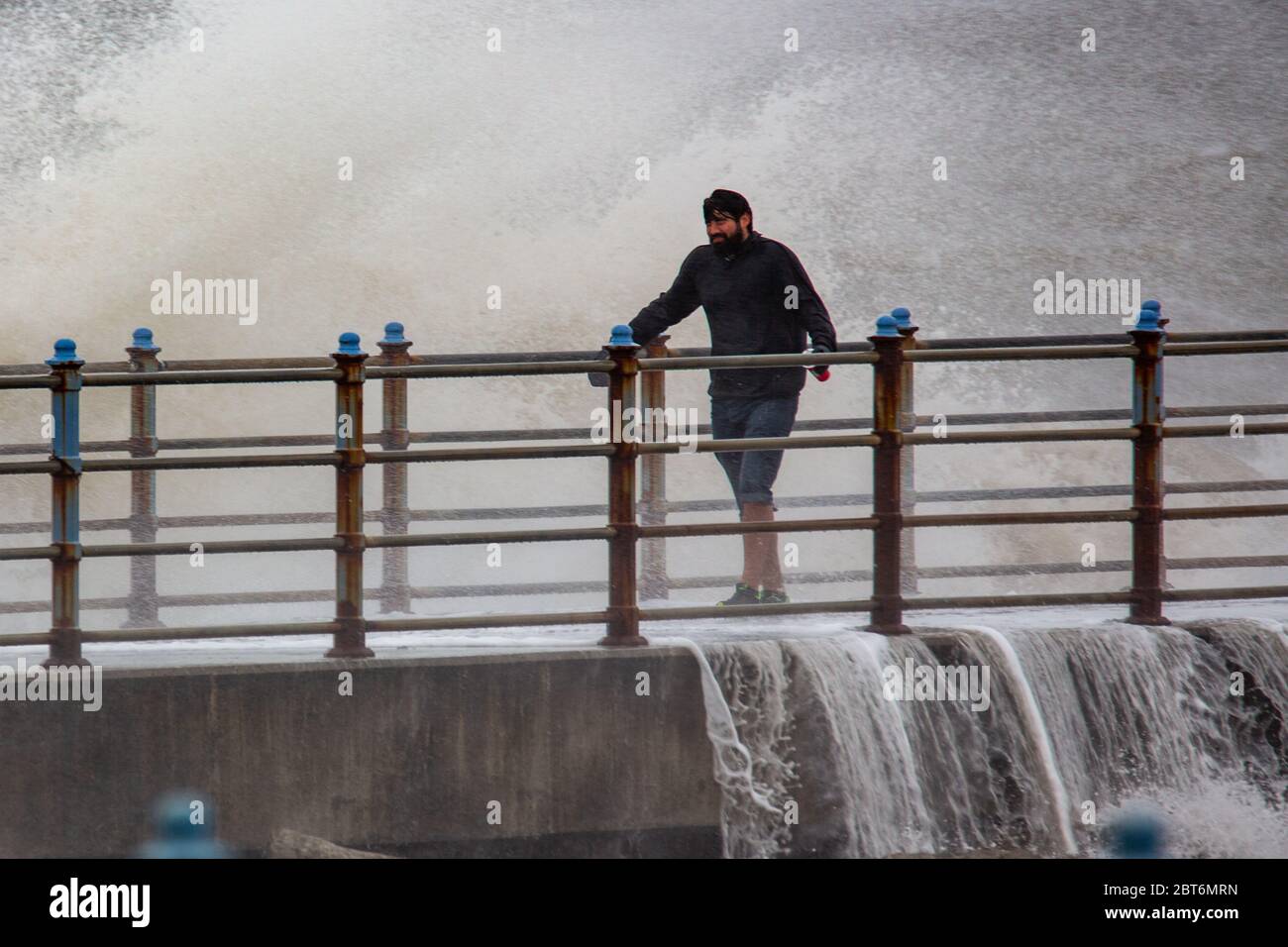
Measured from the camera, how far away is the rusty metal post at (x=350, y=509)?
5.75 metres

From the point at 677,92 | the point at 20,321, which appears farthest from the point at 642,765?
the point at 677,92

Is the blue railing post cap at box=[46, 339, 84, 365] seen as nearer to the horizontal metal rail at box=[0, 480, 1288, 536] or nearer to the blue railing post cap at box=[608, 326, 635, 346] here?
the blue railing post cap at box=[608, 326, 635, 346]

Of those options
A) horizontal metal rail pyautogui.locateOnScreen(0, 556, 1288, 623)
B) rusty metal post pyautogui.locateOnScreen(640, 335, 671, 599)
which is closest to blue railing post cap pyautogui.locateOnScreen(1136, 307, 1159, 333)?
horizontal metal rail pyautogui.locateOnScreen(0, 556, 1288, 623)

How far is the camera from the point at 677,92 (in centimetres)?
3628

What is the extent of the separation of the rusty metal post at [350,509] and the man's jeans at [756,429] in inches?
60.4

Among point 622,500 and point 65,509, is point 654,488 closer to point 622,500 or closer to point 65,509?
point 622,500

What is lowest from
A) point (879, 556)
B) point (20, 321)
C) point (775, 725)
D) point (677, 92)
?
point (775, 725)

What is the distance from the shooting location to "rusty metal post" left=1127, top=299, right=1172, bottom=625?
6.51 metres

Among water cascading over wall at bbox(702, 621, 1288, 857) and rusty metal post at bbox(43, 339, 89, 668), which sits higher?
rusty metal post at bbox(43, 339, 89, 668)

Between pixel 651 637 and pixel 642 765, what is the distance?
1.70 ft

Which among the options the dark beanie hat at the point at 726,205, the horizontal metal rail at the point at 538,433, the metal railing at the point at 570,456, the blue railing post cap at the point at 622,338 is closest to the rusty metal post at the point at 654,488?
the metal railing at the point at 570,456

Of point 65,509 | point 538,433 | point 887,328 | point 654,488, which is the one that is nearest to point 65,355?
point 65,509
